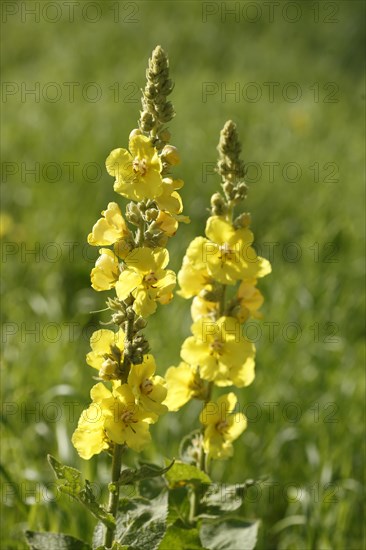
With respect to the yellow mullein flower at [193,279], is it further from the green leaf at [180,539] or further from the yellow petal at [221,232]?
the green leaf at [180,539]

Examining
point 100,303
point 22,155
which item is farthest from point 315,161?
point 100,303

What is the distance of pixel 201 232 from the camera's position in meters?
4.51

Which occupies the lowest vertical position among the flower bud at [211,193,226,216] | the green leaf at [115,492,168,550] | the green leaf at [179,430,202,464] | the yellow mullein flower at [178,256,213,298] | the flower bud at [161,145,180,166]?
the green leaf at [115,492,168,550]

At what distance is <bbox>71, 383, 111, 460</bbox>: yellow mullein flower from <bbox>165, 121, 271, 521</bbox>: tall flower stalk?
0.83 ft

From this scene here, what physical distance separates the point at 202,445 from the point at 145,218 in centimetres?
56

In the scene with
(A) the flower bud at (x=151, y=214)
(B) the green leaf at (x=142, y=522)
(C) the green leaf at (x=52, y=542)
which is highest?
(A) the flower bud at (x=151, y=214)

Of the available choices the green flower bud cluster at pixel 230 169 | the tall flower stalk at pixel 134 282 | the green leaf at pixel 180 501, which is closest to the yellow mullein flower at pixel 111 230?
the tall flower stalk at pixel 134 282

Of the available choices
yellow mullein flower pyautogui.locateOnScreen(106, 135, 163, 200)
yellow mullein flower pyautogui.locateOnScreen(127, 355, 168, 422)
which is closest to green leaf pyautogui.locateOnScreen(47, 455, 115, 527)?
yellow mullein flower pyautogui.locateOnScreen(127, 355, 168, 422)

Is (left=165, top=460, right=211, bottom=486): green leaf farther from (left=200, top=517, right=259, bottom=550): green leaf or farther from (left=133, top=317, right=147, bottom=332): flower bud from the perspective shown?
(left=133, top=317, right=147, bottom=332): flower bud

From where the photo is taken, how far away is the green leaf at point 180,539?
1.56m

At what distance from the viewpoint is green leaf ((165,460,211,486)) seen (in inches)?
61.9

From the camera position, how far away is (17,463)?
8.01ft

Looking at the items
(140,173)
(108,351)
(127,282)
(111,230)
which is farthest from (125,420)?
(140,173)

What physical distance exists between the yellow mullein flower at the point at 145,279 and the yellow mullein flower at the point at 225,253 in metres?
0.15
